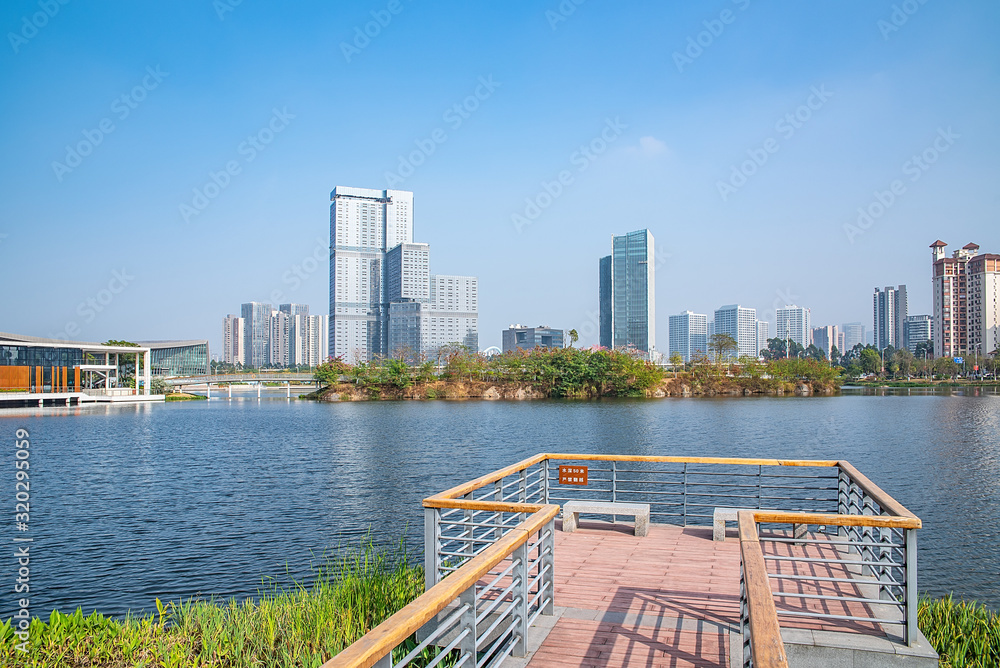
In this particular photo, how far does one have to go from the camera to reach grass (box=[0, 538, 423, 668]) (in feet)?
19.4

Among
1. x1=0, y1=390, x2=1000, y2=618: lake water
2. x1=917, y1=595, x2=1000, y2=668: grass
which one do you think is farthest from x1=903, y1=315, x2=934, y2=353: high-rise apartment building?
x1=917, y1=595, x2=1000, y2=668: grass

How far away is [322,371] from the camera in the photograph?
213 ft

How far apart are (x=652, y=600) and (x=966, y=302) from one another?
144 metres

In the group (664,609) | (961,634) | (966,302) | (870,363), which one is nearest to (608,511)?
(664,609)

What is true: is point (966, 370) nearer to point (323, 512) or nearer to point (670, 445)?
point (670, 445)

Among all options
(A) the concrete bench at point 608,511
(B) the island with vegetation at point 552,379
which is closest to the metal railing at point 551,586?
(A) the concrete bench at point 608,511

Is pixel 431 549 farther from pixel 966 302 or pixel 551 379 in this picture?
pixel 966 302

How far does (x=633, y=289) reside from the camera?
156250 millimetres

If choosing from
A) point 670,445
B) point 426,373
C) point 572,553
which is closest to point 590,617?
point 572,553

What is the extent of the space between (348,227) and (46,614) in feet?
541

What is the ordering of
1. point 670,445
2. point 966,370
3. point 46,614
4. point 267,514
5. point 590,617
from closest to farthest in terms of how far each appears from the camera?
1. point 590,617
2. point 46,614
3. point 267,514
4. point 670,445
5. point 966,370

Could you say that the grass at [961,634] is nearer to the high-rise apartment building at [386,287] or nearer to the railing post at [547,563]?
the railing post at [547,563]

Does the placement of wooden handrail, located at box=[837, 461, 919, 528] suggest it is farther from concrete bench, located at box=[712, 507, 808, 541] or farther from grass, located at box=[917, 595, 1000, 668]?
grass, located at box=[917, 595, 1000, 668]

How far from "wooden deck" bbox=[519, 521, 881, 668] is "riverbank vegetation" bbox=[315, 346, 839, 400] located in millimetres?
53741
